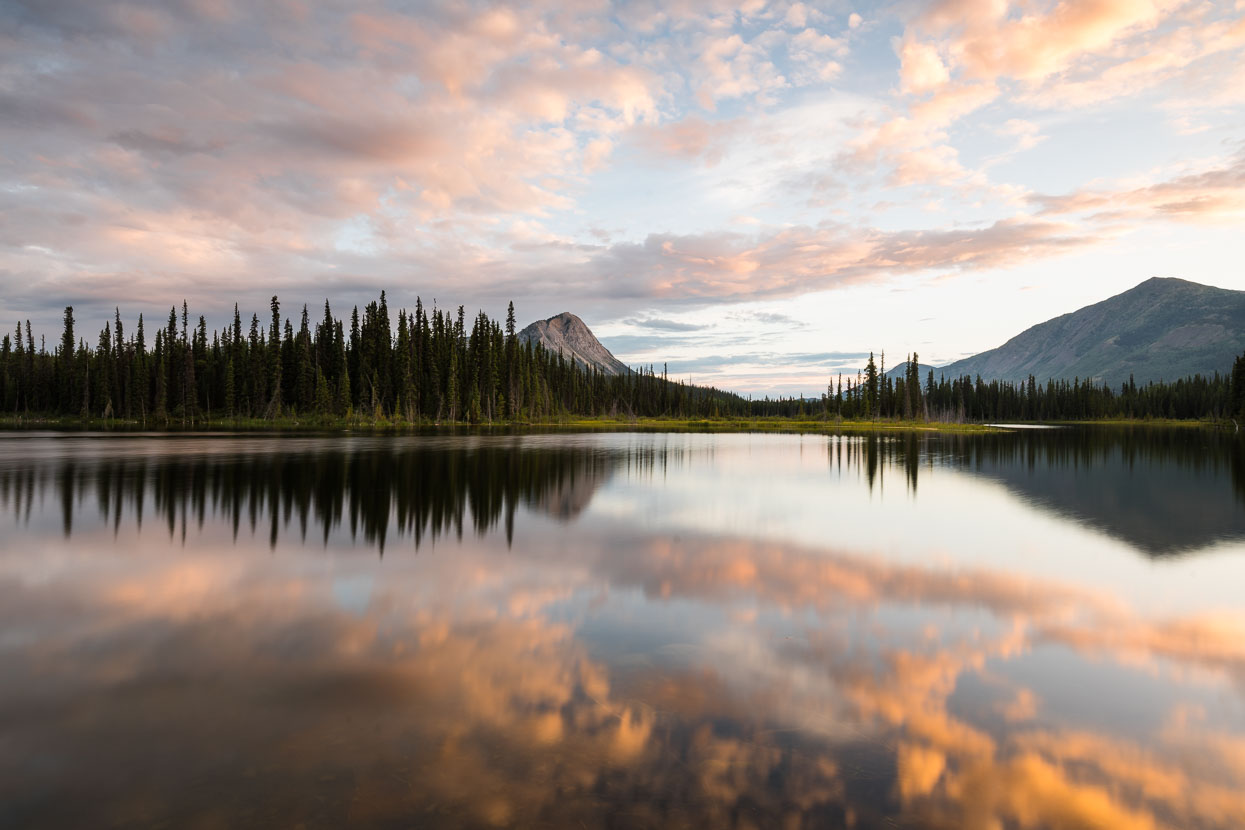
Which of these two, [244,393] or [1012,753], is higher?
[244,393]

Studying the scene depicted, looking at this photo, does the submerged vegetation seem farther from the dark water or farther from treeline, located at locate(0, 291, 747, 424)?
the dark water

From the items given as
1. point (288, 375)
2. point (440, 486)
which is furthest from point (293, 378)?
point (440, 486)

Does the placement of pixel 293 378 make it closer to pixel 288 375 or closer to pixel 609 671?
pixel 288 375

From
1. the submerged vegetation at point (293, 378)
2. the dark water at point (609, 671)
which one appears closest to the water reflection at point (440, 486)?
the dark water at point (609, 671)

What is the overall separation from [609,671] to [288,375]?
144m

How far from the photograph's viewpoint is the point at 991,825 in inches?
237

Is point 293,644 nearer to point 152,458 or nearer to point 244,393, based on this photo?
point 152,458

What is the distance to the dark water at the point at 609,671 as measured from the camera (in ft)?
20.5

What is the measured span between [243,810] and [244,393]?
14747 cm

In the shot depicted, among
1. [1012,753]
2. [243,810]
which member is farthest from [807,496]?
[243,810]

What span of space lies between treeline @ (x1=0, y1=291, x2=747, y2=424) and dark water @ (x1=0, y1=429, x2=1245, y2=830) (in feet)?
358

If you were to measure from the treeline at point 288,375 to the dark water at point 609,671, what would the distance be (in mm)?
108988

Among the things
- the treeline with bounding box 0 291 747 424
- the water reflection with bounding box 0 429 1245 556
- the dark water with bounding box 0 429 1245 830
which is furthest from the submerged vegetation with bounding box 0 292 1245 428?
the dark water with bounding box 0 429 1245 830

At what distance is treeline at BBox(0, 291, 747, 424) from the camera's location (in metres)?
127
